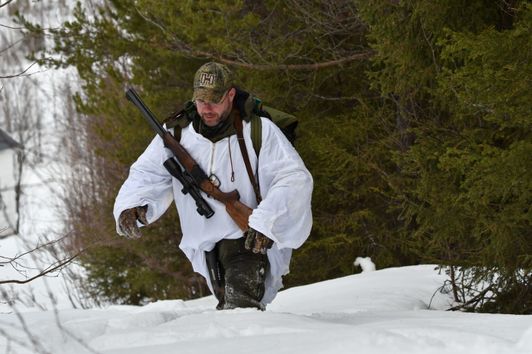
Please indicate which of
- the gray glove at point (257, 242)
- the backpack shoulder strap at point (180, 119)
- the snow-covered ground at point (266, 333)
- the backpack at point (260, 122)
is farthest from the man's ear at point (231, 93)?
the snow-covered ground at point (266, 333)

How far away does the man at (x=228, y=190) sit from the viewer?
525 cm

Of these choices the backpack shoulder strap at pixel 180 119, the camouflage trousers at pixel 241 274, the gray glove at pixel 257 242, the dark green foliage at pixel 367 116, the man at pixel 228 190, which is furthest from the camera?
the dark green foliage at pixel 367 116

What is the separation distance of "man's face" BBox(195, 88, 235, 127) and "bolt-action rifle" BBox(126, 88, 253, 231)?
0.25 meters

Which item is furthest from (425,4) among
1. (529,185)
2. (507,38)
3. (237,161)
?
(237,161)

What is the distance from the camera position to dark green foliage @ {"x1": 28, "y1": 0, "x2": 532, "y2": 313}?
6012 millimetres

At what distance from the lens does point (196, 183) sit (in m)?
5.50

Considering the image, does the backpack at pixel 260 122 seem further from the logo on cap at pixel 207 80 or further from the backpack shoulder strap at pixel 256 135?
the logo on cap at pixel 207 80

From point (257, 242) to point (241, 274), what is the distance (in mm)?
436

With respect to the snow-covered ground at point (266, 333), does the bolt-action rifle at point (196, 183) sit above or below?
above

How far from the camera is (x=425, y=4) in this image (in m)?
6.53

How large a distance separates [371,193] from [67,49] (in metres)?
5.20

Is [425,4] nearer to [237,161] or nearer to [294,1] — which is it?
[237,161]

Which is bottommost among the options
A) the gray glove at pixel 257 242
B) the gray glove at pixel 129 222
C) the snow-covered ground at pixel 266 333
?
the snow-covered ground at pixel 266 333

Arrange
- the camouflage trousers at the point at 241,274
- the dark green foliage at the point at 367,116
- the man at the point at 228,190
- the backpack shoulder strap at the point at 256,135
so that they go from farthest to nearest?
the dark green foliage at the point at 367,116 < the camouflage trousers at the point at 241,274 < the backpack shoulder strap at the point at 256,135 < the man at the point at 228,190
